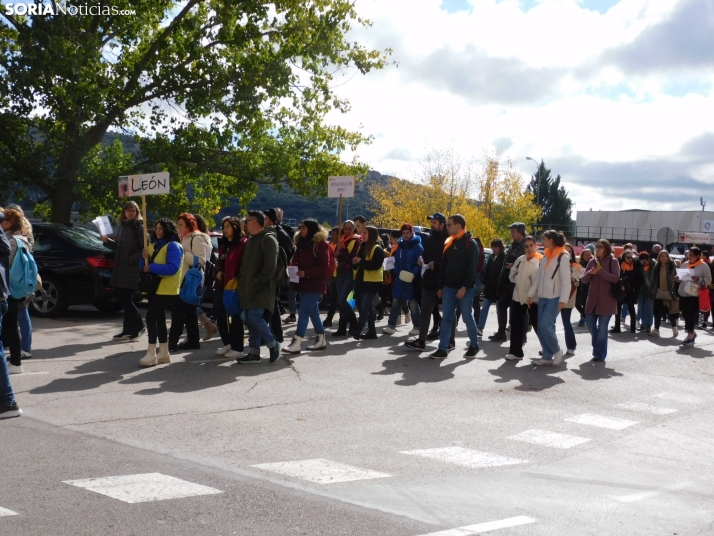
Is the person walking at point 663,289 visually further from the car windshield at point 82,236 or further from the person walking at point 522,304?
the car windshield at point 82,236

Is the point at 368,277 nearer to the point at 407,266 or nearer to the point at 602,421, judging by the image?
the point at 407,266

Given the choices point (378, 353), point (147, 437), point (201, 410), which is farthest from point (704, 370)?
point (147, 437)

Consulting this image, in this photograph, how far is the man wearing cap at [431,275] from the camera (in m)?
12.2

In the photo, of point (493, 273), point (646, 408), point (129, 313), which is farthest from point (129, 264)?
point (646, 408)

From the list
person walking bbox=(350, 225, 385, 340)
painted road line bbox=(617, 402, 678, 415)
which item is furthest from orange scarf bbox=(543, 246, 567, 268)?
person walking bbox=(350, 225, 385, 340)

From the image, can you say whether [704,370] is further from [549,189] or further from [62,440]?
[549,189]

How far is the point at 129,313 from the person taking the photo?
41.4 ft

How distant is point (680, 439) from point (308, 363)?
187 inches

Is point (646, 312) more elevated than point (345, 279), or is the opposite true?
point (345, 279)

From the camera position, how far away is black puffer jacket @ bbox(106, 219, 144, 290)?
1237 centimetres

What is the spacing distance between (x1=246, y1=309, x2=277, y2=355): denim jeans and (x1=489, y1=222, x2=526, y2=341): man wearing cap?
4.53m

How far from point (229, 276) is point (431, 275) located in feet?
9.45

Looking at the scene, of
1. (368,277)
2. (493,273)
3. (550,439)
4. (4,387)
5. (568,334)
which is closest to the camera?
(4,387)

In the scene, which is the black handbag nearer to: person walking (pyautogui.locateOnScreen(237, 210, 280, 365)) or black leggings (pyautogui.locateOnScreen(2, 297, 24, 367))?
person walking (pyautogui.locateOnScreen(237, 210, 280, 365))
